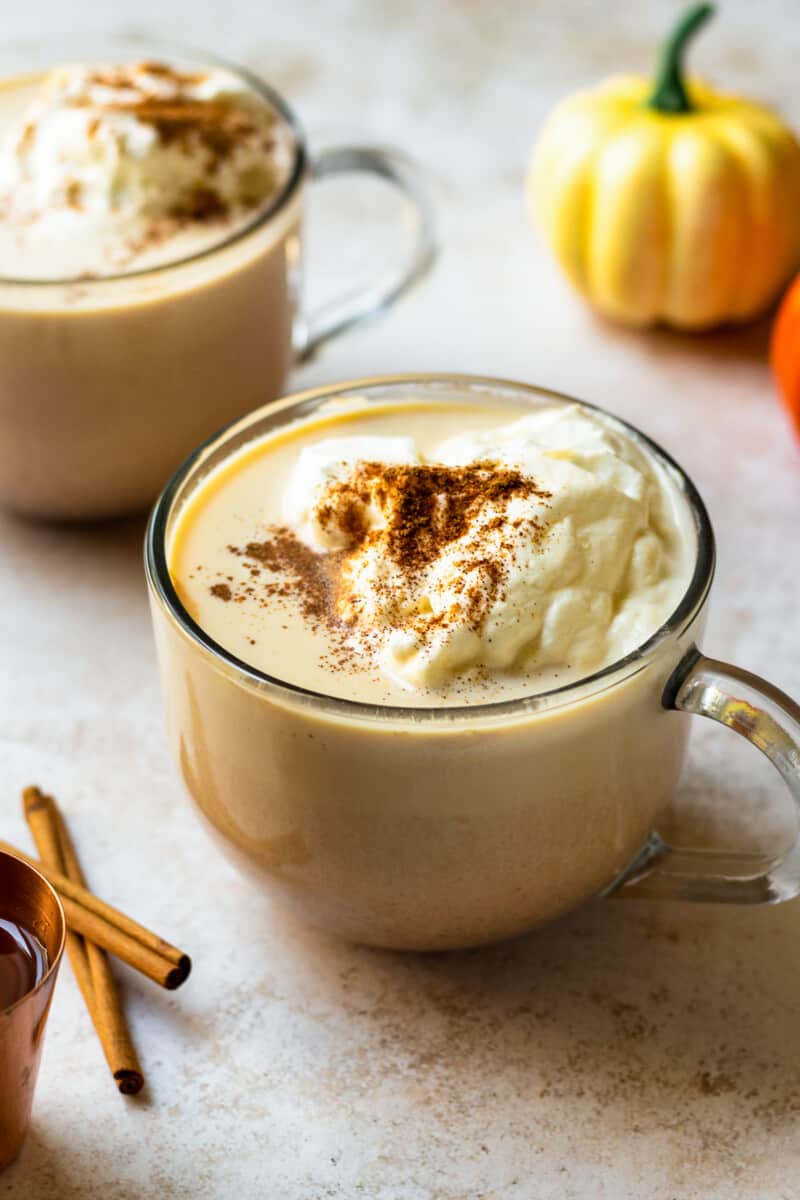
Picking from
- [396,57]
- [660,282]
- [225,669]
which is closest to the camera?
[225,669]

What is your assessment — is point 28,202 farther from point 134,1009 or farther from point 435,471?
point 134,1009

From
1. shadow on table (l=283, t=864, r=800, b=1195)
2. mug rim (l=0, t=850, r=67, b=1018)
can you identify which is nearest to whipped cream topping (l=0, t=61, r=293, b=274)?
mug rim (l=0, t=850, r=67, b=1018)

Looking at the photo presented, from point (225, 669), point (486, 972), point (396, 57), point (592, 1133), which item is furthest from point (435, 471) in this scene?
point (396, 57)

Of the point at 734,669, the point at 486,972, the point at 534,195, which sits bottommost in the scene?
the point at 486,972

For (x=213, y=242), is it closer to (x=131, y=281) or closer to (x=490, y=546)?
(x=131, y=281)

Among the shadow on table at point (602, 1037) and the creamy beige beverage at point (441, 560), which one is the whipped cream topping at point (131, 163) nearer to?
the creamy beige beverage at point (441, 560)

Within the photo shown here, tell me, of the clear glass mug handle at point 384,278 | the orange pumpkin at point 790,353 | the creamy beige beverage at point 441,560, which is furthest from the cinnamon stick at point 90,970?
the orange pumpkin at point 790,353

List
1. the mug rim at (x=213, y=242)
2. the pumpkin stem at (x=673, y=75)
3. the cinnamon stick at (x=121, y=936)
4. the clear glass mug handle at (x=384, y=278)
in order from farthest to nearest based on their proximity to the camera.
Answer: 1. the pumpkin stem at (x=673, y=75)
2. the clear glass mug handle at (x=384, y=278)
3. the mug rim at (x=213, y=242)
4. the cinnamon stick at (x=121, y=936)
